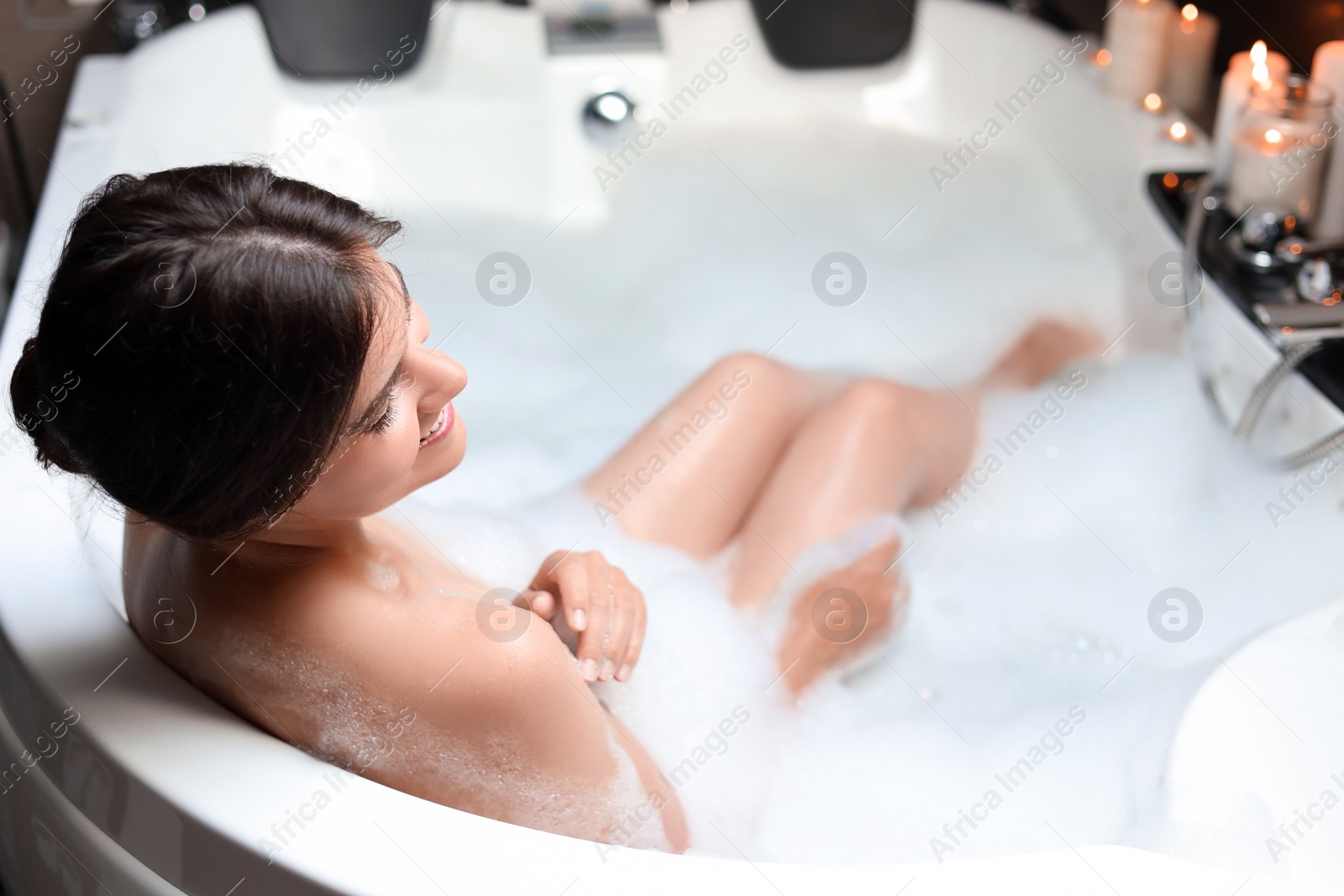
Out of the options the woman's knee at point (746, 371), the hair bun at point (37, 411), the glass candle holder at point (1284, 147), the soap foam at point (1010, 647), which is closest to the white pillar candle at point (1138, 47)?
the glass candle holder at point (1284, 147)

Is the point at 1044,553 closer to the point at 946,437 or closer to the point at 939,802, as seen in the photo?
the point at 946,437

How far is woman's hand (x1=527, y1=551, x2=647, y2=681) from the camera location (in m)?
0.87

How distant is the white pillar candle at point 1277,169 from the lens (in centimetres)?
138

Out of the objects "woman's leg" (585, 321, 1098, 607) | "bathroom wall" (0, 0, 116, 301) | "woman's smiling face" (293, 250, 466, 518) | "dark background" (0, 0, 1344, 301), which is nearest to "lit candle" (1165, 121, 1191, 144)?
"dark background" (0, 0, 1344, 301)

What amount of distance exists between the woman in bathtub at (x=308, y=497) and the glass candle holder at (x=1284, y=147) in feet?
3.26

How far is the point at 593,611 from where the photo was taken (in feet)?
2.87

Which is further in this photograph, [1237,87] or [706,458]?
[1237,87]

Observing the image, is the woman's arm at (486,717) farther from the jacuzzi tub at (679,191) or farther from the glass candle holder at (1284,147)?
the glass candle holder at (1284,147)

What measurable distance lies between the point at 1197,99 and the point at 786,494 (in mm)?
1041

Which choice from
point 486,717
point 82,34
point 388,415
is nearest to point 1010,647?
point 486,717

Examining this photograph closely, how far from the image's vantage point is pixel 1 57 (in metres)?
1.85

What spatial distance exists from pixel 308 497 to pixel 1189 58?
1.53 meters

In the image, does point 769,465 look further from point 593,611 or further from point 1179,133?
point 1179,133

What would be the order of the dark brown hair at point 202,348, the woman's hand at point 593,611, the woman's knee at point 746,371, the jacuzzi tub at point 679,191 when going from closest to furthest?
the dark brown hair at point 202,348, the woman's hand at point 593,611, the woman's knee at point 746,371, the jacuzzi tub at point 679,191
